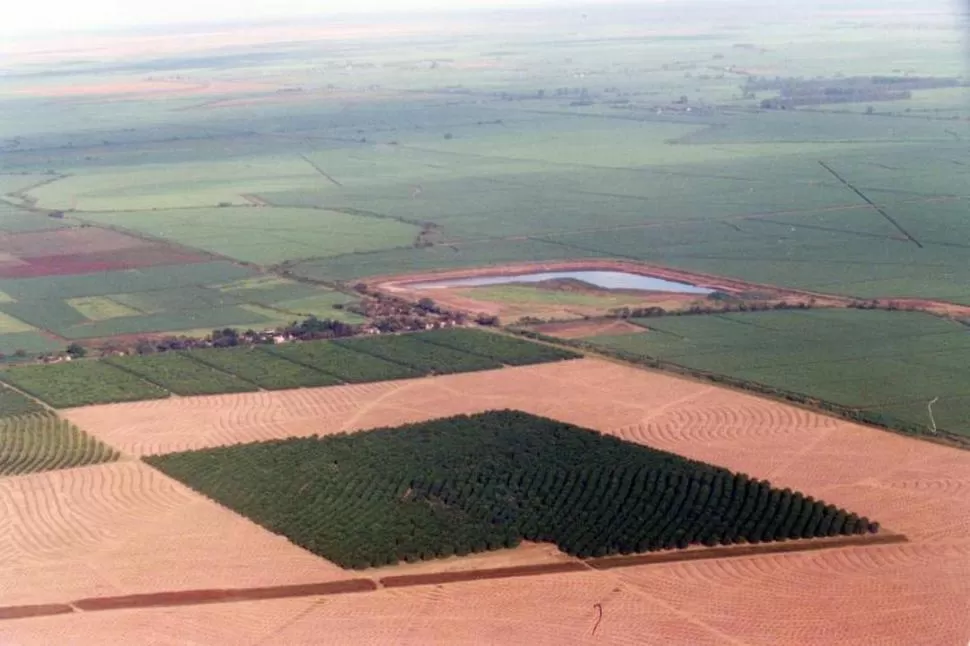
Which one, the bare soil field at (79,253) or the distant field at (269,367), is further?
the bare soil field at (79,253)

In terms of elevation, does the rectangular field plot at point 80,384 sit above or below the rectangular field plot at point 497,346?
below

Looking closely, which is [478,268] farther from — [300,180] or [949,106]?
[949,106]

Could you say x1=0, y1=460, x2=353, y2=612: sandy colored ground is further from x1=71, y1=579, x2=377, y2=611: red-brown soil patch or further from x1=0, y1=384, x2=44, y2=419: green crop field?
x1=0, y1=384, x2=44, y2=419: green crop field

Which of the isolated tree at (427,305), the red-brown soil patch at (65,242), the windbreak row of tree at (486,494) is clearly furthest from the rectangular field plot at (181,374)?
the red-brown soil patch at (65,242)

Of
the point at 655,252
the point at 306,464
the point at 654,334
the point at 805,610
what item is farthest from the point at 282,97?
the point at 805,610

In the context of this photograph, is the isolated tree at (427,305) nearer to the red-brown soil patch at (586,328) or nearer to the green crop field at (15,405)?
the red-brown soil patch at (586,328)

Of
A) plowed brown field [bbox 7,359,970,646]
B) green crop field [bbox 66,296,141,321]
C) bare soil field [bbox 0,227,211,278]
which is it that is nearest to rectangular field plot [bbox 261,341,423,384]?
plowed brown field [bbox 7,359,970,646]

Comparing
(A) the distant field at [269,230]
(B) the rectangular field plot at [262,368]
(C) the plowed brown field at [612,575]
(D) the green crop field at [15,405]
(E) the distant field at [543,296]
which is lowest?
(C) the plowed brown field at [612,575]

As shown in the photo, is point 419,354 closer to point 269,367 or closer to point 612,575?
point 269,367
